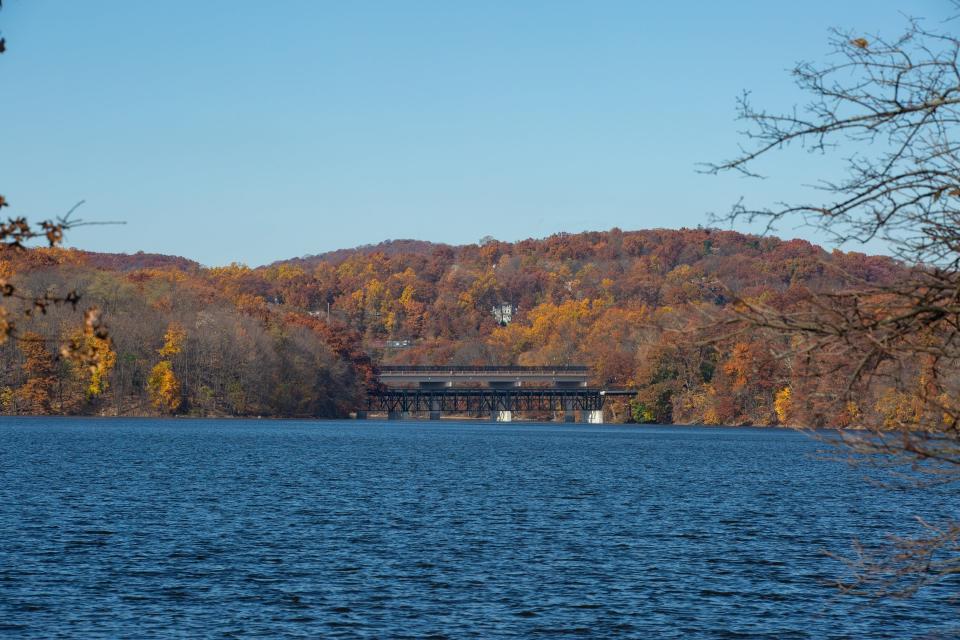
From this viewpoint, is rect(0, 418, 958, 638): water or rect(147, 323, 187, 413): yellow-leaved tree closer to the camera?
rect(0, 418, 958, 638): water

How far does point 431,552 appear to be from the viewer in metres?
33.0

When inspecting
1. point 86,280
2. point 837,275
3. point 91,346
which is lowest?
point 91,346


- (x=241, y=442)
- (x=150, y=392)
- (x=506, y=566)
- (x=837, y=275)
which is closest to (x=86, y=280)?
(x=150, y=392)

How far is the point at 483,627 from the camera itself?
75.9ft

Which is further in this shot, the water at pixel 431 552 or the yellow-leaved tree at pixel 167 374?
the yellow-leaved tree at pixel 167 374

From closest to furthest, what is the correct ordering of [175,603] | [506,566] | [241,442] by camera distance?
[175,603], [506,566], [241,442]

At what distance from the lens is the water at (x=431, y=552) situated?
2373 centimetres

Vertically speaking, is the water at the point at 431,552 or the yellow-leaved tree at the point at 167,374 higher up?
the yellow-leaved tree at the point at 167,374

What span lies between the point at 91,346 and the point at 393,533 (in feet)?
94.2

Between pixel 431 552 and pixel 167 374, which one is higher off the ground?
pixel 167 374

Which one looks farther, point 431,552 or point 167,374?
point 167,374

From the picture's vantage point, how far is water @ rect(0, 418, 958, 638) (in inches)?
934

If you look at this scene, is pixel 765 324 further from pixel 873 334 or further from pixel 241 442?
pixel 241 442

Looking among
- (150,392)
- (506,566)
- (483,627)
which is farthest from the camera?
(150,392)
